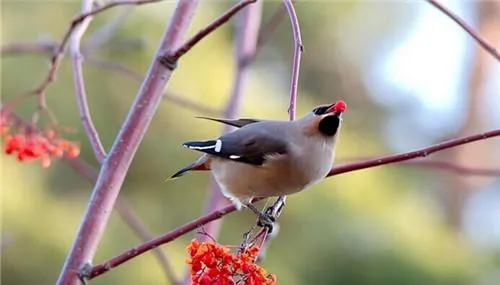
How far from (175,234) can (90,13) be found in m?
0.27

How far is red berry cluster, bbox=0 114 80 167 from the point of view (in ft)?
3.80

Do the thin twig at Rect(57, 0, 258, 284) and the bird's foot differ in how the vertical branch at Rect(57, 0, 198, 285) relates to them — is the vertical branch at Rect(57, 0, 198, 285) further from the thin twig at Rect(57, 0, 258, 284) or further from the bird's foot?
the bird's foot

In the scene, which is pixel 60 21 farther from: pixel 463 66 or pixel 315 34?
pixel 463 66

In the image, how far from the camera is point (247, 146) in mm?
936

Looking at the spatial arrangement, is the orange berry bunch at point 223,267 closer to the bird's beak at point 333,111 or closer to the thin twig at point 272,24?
the bird's beak at point 333,111

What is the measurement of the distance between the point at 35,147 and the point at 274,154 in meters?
0.40

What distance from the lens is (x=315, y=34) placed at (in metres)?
4.59

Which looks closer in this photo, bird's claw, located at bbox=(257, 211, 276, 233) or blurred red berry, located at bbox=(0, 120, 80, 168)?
bird's claw, located at bbox=(257, 211, 276, 233)

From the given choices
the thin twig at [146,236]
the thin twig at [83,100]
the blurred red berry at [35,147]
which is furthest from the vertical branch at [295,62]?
the blurred red berry at [35,147]

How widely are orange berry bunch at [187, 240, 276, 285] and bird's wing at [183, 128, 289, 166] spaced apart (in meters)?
0.16

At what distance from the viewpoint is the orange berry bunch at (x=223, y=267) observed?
748 millimetres

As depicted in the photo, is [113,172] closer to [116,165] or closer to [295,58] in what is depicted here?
[116,165]

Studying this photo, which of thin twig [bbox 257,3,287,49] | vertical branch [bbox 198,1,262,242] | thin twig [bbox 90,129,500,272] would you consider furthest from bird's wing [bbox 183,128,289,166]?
thin twig [bbox 257,3,287,49]

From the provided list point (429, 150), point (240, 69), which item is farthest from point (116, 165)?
point (240, 69)
